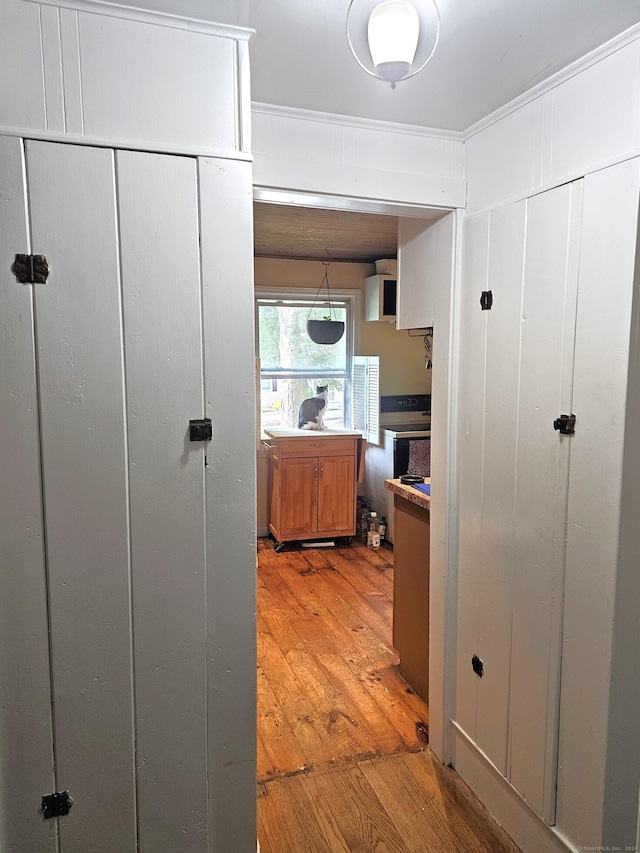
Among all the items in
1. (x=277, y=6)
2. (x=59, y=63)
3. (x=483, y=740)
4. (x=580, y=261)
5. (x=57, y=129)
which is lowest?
(x=483, y=740)

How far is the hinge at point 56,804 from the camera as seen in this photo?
5.21 feet

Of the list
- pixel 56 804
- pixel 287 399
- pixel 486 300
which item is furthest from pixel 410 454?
pixel 56 804

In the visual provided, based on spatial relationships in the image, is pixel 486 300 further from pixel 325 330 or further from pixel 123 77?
pixel 325 330

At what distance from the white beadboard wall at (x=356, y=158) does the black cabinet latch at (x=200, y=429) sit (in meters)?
0.85

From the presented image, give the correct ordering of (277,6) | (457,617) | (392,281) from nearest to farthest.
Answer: (277,6)
(457,617)
(392,281)

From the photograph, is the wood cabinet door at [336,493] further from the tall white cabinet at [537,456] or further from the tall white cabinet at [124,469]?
the tall white cabinet at [124,469]

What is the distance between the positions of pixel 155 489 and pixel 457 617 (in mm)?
1387

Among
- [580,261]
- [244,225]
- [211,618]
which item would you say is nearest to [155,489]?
[211,618]

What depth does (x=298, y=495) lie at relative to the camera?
5.04 meters

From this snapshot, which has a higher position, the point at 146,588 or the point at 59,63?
the point at 59,63

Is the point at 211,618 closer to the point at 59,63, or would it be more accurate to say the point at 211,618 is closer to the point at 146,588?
the point at 146,588

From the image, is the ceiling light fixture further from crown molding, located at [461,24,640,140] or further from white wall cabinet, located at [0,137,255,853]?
crown molding, located at [461,24,640,140]

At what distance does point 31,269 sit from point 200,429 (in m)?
0.56

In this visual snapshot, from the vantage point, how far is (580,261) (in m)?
1.74
